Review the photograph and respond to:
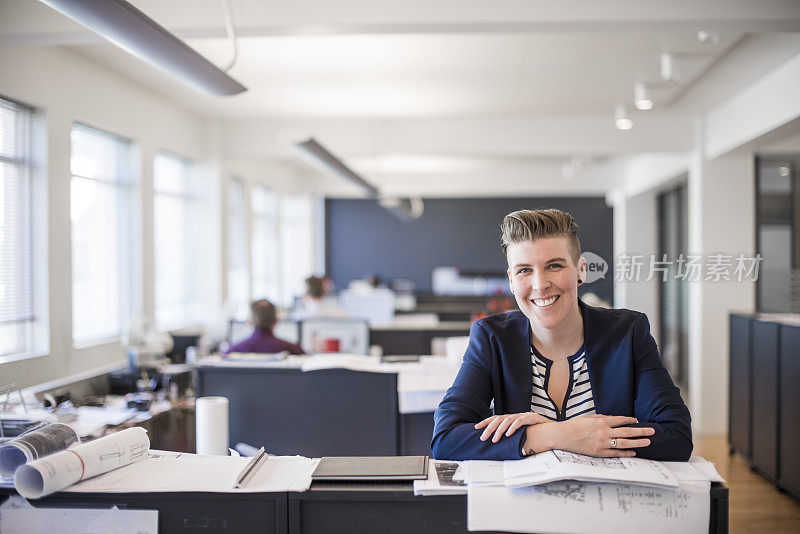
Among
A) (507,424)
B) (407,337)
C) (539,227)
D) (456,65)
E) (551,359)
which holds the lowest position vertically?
(407,337)

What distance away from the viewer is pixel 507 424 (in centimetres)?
162

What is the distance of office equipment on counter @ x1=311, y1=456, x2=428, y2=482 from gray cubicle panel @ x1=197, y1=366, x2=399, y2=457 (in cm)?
170

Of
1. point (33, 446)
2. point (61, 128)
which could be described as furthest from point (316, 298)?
point (33, 446)

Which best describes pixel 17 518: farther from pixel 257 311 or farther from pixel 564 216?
pixel 257 311

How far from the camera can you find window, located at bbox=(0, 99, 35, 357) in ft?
13.1

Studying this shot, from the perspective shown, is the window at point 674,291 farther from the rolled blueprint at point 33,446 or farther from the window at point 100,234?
the rolled blueprint at point 33,446

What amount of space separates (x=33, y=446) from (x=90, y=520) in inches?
10.7

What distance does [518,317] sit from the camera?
6.44 feet

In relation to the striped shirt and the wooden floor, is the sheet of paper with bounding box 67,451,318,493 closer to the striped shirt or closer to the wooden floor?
the striped shirt

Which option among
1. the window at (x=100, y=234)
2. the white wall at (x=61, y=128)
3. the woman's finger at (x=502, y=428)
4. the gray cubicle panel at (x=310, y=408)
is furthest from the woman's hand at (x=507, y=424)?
the window at (x=100, y=234)

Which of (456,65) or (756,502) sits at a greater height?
(456,65)

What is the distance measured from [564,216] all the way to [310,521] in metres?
1.03

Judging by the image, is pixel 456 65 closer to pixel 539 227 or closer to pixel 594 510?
pixel 539 227

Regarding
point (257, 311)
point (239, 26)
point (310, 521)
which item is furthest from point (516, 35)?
point (310, 521)
